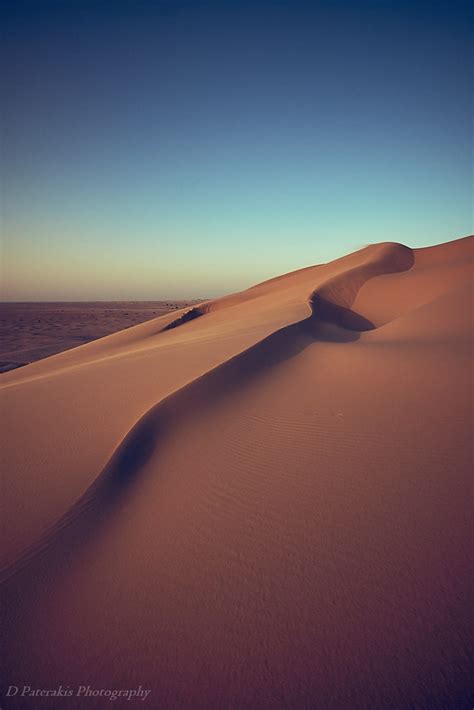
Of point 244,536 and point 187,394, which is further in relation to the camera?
point 187,394

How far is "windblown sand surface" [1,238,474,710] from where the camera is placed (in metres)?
1.66

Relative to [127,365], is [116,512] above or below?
below

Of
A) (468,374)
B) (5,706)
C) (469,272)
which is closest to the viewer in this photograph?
(5,706)

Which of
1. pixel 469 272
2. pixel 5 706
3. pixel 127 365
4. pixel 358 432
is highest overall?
pixel 469 272

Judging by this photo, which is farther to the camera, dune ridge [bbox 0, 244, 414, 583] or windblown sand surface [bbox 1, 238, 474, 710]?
dune ridge [bbox 0, 244, 414, 583]

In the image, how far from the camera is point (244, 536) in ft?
7.89

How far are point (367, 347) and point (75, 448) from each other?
4.76 metres

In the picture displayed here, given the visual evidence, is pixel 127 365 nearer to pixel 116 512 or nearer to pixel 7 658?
pixel 116 512

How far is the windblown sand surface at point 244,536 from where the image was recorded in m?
1.66

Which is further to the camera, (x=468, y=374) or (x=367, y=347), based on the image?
(x=367, y=347)

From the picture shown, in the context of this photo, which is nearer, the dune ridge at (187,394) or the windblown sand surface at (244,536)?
the windblown sand surface at (244,536)

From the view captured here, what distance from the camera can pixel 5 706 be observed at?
64.6 inches

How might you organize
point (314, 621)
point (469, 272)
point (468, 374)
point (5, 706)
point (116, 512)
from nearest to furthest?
point (5, 706), point (314, 621), point (116, 512), point (468, 374), point (469, 272)

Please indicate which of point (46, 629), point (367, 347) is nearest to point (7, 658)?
point (46, 629)
